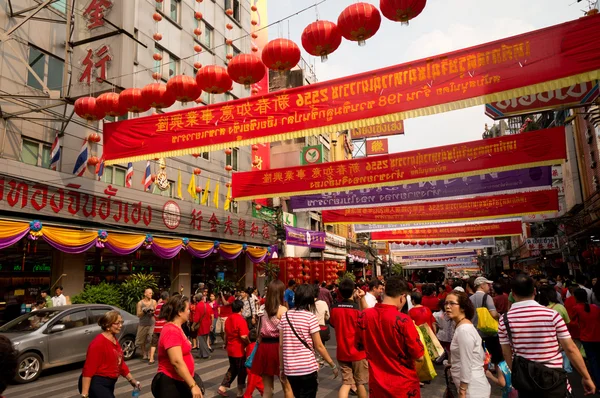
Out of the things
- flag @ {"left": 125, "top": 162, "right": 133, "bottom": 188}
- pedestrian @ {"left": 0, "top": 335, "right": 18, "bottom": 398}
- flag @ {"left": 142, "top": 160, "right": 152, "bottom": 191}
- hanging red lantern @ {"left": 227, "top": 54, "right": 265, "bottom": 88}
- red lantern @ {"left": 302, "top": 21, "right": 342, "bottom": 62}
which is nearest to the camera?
pedestrian @ {"left": 0, "top": 335, "right": 18, "bottom": 398}

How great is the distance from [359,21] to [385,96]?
1.81 metres

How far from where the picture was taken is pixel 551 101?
10.4 meters

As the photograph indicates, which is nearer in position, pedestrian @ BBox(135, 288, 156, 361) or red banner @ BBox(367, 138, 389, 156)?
pedestrian @ BBox(135, 288, 156, 361)

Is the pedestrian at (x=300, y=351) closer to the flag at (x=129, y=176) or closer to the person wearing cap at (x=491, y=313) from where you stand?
the person wearing cap at (x=491, y=313)

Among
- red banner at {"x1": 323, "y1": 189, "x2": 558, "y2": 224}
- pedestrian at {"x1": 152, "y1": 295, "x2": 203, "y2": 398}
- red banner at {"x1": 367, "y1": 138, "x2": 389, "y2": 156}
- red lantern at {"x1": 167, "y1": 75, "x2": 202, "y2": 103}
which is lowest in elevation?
pedestrian at {"x1": 152, "y1": 295, "x2": 203, "y2": 398}

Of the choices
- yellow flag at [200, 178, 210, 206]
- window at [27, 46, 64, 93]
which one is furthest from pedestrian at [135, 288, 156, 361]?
yellow flag at [200, 178, 210, 206]

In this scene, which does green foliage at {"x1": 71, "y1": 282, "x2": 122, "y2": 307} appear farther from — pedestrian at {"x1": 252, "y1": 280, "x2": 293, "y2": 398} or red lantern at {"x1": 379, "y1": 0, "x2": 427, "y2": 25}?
red lantern at {"x1": 379, "y1": 0, "x2": 427, "y2": 25}

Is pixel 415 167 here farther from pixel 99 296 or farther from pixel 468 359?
pixel 99 296

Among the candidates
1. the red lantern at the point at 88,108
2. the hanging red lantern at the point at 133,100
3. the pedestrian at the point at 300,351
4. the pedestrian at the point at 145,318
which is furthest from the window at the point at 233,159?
the pedestrian at the point at 300,351

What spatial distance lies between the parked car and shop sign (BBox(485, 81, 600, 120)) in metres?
11.7

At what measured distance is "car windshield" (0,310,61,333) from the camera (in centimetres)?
927

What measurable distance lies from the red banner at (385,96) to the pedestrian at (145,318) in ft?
12.5

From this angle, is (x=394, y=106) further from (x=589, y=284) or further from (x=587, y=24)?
(x=589, y=284)

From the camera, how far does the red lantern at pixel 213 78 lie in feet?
29.1
